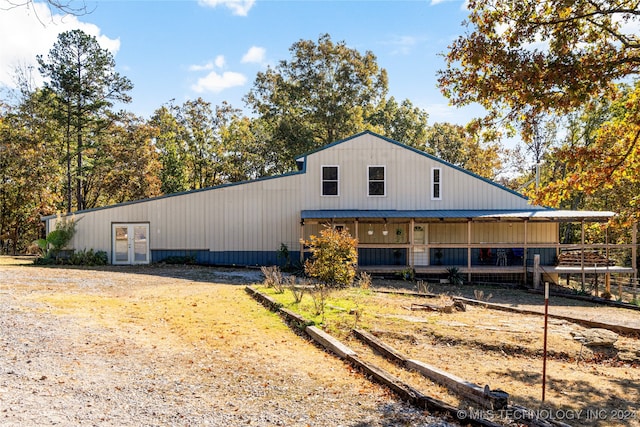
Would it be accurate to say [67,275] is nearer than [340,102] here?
Yes

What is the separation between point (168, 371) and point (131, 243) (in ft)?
55.2

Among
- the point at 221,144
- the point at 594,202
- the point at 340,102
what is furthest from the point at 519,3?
the point at 221,144

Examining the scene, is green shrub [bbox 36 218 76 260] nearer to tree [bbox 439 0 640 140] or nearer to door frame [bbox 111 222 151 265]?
door frame [bbox 111 222 151 265]

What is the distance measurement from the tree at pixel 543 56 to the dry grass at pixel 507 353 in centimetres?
425

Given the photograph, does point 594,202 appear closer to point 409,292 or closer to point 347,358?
point 409,292

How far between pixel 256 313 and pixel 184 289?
14.5 feet

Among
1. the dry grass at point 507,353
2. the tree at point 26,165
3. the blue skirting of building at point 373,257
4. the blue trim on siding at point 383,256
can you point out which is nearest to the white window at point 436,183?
the blue skirting of building at point 373,257

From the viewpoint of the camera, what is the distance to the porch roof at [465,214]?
1983 centimetres

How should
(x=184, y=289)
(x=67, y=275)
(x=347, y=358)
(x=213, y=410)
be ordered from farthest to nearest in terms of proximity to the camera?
(x=67, y=275) < (x=184, y=289) < (x=347, y=358) < (x=213, y=410)

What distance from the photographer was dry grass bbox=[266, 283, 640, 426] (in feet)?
19.3

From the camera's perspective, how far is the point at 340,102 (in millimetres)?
35656

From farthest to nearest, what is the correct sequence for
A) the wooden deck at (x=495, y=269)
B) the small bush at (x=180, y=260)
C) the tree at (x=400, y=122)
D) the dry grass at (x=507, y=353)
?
1. the tree at (x=400, y=122)
2. the small bush at (x=180, y=260)
3. the wooden deck at (x=495, y=269)
4. the dry grass at (x=507, y=353)

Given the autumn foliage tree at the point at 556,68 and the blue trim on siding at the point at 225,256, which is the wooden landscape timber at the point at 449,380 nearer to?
the autumn foliage tree at the point at 556,68

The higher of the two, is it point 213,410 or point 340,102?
point 340,102
